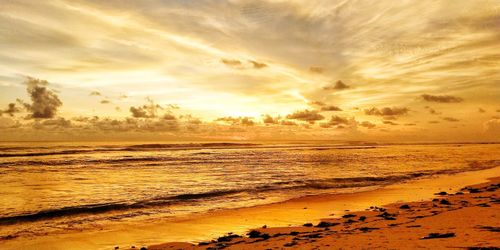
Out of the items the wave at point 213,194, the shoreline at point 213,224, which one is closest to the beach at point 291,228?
the shoreline at point 213,224

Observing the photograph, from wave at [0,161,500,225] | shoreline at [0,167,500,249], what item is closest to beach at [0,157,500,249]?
shoreline at [0,167,500,249]

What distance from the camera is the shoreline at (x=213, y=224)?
538 inches

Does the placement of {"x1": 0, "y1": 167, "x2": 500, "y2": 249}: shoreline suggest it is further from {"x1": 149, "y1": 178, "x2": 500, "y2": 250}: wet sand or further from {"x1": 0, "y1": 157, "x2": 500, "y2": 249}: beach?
{"x1": 149, "y1": 178, "x2": 500, "y2": 250}: wet sand

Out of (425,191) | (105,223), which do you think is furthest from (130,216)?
(425,191)

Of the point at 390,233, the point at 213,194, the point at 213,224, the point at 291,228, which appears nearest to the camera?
the point at 390,233

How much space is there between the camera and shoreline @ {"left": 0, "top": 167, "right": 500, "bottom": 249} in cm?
1367

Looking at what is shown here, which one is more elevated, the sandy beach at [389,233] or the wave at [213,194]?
the sandy beach at [389,233]

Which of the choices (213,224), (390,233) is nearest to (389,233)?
(390,233)

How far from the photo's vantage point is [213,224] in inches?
646

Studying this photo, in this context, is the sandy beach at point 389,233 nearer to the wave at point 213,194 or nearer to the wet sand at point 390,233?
the wet sand at point 390,233

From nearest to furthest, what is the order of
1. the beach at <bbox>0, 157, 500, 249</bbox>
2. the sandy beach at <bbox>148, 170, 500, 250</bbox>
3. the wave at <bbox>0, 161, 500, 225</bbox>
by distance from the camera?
the sandy beach at <bbox>148, 170, 500, 250</bbox> < the beach at <bbox>0, 157, 500, 249</bbox> < the wave at <bbox>0, 161, 500, 225</bbox>

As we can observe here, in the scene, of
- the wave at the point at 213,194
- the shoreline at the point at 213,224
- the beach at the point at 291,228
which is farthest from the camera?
the wave at the point at 213,194

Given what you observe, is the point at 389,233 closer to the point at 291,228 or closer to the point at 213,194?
the point at 291,228

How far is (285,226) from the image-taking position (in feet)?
50.0
